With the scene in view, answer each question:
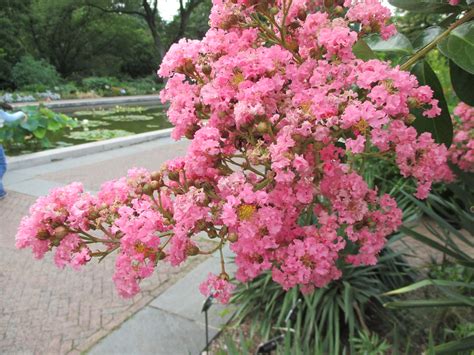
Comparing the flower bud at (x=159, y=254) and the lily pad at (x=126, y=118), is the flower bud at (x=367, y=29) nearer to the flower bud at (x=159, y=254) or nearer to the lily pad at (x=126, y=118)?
the flower bud at (x=159, y=254)

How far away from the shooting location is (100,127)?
39.0 feet

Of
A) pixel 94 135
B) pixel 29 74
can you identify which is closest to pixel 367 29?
pixel 94 135

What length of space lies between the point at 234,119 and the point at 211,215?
24 cm

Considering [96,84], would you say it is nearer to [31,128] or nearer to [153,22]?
[153,22]

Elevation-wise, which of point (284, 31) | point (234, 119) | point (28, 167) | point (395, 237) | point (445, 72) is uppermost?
point (284, 31)

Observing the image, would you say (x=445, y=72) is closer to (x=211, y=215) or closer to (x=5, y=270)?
(x=211, y=215)

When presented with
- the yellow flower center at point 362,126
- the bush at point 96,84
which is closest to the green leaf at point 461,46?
the yellow flower center at point 362,126

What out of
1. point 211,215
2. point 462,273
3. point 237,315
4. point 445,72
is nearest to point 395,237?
point 462,273

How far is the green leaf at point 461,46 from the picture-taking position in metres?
0.87

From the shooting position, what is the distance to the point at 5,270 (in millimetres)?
3596

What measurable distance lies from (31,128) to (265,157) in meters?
7.51

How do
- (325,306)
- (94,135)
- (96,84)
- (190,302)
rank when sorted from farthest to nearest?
(96,84) < (94,135) < (190,302) < (325,306)

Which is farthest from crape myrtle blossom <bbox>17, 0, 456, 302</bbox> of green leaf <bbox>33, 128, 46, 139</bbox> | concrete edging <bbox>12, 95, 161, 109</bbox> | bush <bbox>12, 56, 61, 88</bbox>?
bush <bbox>12, 56, 61, 88</bbox>

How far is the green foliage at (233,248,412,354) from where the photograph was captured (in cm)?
248
